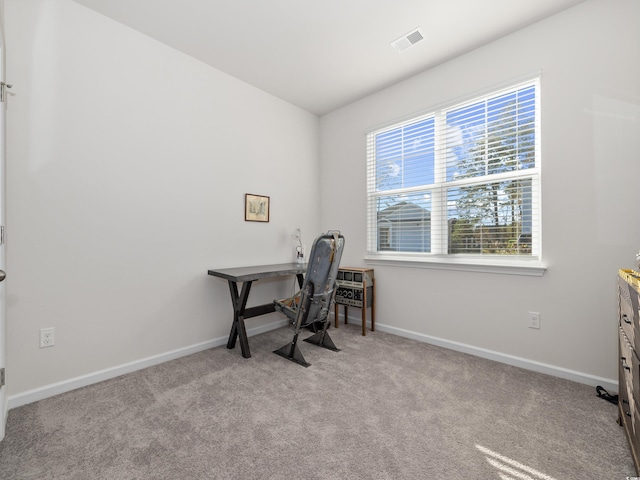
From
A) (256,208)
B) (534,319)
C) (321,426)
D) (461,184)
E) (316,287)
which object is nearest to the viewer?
(321,426)

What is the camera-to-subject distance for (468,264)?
278 cm

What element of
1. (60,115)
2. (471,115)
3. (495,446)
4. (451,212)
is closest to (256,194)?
(60,115)

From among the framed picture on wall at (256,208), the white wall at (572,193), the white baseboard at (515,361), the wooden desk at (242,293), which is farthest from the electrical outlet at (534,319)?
the framed picture on wall at (256,208)

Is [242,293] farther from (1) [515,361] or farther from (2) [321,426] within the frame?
(1) [515,361]

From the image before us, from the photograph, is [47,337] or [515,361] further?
[515,361]

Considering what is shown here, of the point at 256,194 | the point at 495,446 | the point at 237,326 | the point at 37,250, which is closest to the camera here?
the point at 495,446

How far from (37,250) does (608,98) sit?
Answer: 4.17 m

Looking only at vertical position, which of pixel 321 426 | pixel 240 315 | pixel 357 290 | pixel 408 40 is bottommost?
pixel 321 426

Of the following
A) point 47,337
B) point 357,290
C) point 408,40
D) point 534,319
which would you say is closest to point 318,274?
point 357,290

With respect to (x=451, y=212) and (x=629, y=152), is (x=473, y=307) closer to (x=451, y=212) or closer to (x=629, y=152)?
(x=451, y=212)

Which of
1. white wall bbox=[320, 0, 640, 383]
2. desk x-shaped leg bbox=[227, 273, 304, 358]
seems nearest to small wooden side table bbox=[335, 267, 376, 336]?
white wall bbox=[320, 0, 640, 383]

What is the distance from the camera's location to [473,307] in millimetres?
2771

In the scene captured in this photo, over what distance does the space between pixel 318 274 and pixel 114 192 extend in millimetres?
1780

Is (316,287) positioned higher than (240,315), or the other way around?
(316,287)
